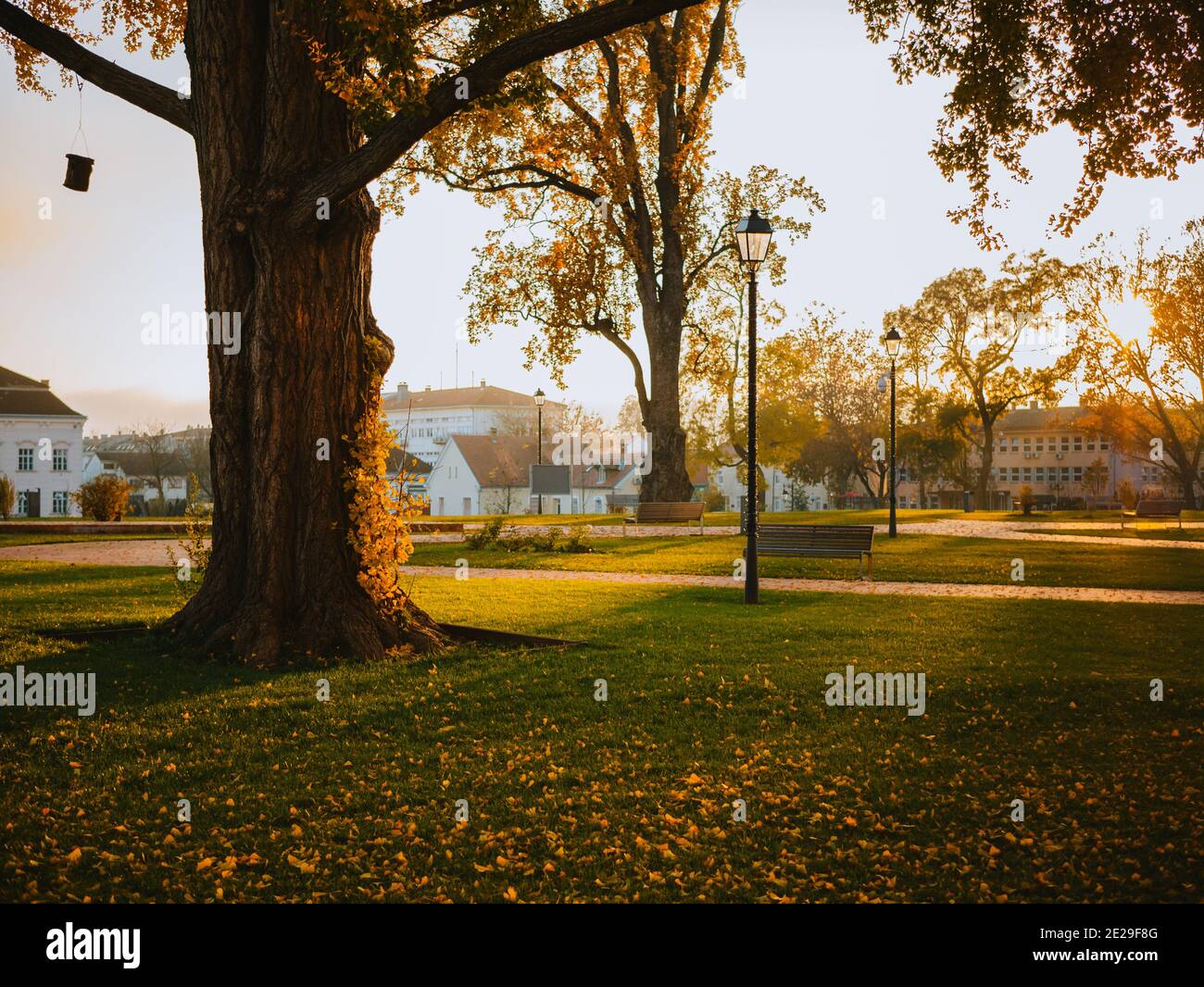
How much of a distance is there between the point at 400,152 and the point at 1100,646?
855 cm

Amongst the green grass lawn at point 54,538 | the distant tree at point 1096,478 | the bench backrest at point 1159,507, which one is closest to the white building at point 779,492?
the distant tree at point 1096,478

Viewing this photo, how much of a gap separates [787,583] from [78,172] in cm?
1175

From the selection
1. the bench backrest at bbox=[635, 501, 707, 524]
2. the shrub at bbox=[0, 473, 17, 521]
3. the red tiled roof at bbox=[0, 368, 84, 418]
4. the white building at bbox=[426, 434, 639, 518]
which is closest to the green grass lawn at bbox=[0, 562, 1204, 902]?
the bench backrest at bbox=[635, 501, 707, 524]

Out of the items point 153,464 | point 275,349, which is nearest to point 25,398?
point 153,464

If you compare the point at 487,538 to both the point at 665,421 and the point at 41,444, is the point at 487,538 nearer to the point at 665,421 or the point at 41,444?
the point at 665,421

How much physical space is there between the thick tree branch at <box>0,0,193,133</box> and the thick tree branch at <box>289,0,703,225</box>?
2.49 meters

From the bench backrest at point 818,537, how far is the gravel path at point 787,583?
2.01 feet

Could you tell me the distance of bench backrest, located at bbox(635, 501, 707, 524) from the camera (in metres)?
26.2

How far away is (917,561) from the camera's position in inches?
774

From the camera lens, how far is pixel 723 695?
7.98m

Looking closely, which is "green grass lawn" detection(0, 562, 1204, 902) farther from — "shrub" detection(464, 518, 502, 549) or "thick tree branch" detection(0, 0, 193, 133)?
"shrub" detection(464, 518, 502, 549)

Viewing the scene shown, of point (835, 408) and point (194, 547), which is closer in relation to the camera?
point (194, 547)

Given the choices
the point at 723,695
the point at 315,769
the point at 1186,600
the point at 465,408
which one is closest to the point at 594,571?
the point at 1186,600
